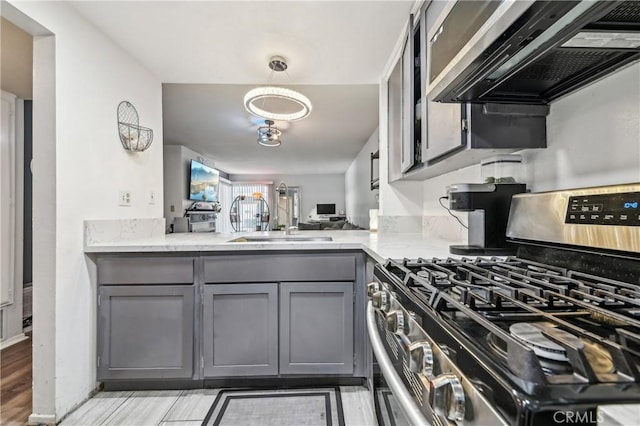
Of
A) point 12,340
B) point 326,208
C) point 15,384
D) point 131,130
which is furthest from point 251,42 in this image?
point 326,208

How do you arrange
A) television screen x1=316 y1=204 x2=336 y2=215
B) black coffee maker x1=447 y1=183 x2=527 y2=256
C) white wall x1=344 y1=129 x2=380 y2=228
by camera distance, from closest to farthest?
black coffee maker x1=447 y1=183 x2=527 y2=256 → white wall x1=344 y1=129 x2=380 y2=228 → television screen x1=316 y1=204 x2=336 y2=215

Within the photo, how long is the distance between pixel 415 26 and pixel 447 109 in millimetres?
691

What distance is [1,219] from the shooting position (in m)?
2.35

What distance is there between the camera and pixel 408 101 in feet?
5.43

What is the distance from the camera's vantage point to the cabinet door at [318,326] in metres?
1.69

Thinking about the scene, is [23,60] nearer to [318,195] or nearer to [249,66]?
[249,66]

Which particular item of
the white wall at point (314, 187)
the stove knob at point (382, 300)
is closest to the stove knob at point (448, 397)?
the stove knob at point (382, 300)

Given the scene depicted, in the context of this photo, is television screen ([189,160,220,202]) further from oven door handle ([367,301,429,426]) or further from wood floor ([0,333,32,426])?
oven door handle ([367,301,429,426])

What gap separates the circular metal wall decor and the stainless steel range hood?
193cm

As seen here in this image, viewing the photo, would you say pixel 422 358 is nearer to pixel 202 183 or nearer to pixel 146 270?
pixel 146 270

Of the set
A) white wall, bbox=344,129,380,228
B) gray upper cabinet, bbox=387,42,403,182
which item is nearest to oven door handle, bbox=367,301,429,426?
gray upper cabinet, bbox=387,42,403,182

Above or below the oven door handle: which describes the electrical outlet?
above

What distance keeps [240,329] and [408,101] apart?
5.31ft

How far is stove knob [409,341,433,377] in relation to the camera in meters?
0.50
